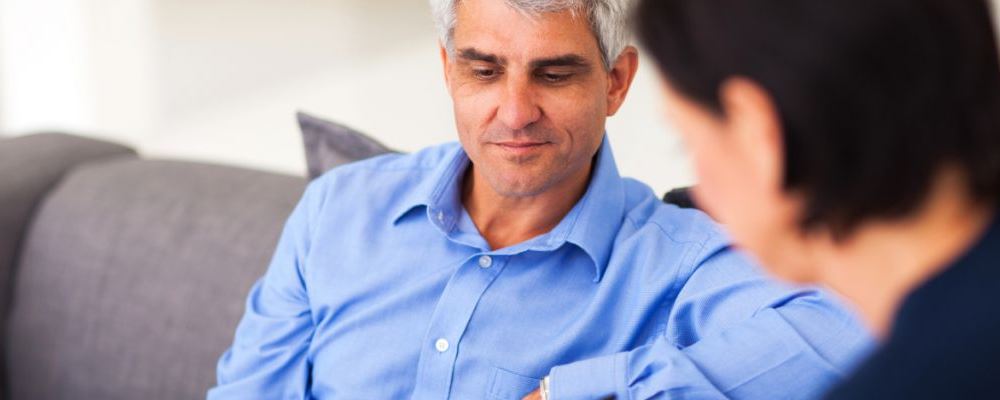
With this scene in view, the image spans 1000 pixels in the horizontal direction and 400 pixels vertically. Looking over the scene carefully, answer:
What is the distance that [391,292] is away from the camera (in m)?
1.60

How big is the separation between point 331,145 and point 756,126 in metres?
1.23

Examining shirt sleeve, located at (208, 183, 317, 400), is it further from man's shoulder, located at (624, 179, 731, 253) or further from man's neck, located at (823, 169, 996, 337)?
man's neck, located at (823, 169, 996, 337)

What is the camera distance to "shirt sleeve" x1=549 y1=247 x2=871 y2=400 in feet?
4.24

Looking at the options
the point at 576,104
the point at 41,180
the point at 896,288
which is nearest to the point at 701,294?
→ the point at 576,104

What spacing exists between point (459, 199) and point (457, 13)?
0.27m

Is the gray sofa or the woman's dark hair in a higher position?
the woman's dark hair

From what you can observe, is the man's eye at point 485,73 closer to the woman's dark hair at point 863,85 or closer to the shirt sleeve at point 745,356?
the shirt sleeve at point 745,356

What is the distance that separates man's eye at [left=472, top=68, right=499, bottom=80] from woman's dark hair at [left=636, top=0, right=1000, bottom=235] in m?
0.74

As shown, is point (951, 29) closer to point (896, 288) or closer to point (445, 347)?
point (896, 288)

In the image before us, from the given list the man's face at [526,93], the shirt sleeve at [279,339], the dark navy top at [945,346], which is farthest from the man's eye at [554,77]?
the dark navy top at [945,346]

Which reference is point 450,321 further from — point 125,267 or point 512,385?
point 125,267

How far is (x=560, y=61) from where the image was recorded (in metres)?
1.42

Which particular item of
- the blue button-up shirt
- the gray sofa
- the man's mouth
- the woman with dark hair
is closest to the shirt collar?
the blue button-up shirt

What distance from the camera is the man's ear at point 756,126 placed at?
2.27 feet
